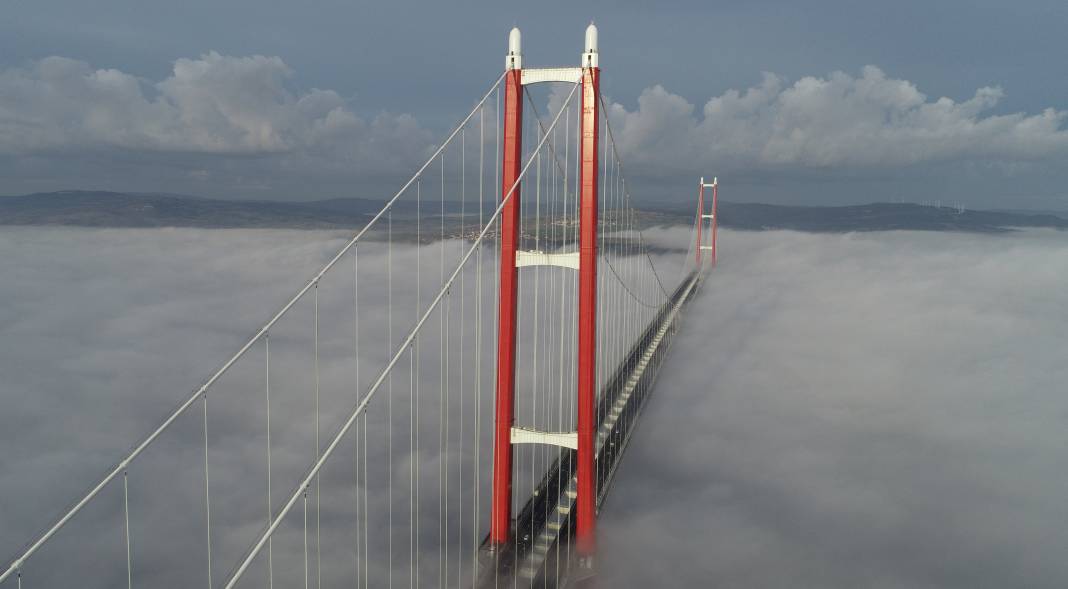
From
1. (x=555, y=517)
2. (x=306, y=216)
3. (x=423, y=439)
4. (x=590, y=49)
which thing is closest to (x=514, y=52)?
(x=590, y=49)

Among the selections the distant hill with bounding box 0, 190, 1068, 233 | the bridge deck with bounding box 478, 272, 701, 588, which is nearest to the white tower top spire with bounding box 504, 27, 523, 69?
the bridge deck with bounding box 478, 272, 701, 588

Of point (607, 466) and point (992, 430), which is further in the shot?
point (992, 430)

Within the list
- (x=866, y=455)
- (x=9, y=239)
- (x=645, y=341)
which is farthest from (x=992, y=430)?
(x=9, y=239)

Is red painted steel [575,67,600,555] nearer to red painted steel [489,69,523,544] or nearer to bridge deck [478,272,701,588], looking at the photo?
bridge deck [478,272,701,588]

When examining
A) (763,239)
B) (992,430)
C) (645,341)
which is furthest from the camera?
(763,239)

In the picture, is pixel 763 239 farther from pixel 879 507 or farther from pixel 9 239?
pixel 9 239

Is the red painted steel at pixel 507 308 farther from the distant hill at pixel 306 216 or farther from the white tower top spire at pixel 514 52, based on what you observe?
the distant hill at pixel 306 216

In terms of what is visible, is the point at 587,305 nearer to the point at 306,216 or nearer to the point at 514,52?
the point at 514,52
